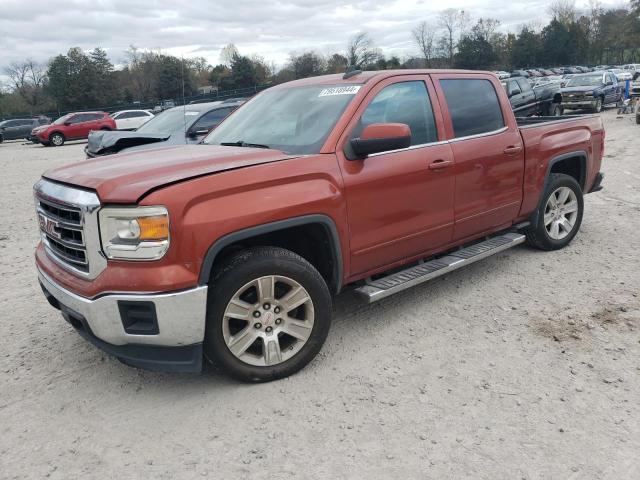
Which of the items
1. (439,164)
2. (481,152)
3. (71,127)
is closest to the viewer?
(439,164)

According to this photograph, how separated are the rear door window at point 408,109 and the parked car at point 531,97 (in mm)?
14730

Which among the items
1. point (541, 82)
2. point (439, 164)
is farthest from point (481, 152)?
point (541, 82)

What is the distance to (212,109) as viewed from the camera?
1029 cm

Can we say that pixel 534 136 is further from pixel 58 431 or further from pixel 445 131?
pixel 58 431

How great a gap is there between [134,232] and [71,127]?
27.6m

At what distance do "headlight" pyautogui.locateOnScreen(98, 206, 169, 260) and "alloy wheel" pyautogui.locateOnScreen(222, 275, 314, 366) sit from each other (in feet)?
1.82

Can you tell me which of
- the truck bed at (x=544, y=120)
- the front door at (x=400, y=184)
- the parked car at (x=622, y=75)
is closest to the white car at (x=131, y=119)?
the parked car at (x=622, y=75)

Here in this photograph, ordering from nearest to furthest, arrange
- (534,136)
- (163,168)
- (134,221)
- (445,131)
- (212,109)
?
(134,221)
(163,168)
(445,131)
(534,136)
(212,109)

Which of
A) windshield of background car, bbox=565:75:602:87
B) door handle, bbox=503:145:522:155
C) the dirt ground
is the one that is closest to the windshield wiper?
the dirt ground

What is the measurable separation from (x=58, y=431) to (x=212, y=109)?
26.9ft

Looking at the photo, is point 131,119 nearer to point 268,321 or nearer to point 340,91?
point 340,91

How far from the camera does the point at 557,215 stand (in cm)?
559

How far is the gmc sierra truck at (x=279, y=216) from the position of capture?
Result: 2.87 m

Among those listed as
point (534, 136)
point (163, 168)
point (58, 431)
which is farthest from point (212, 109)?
point (58, 431)
